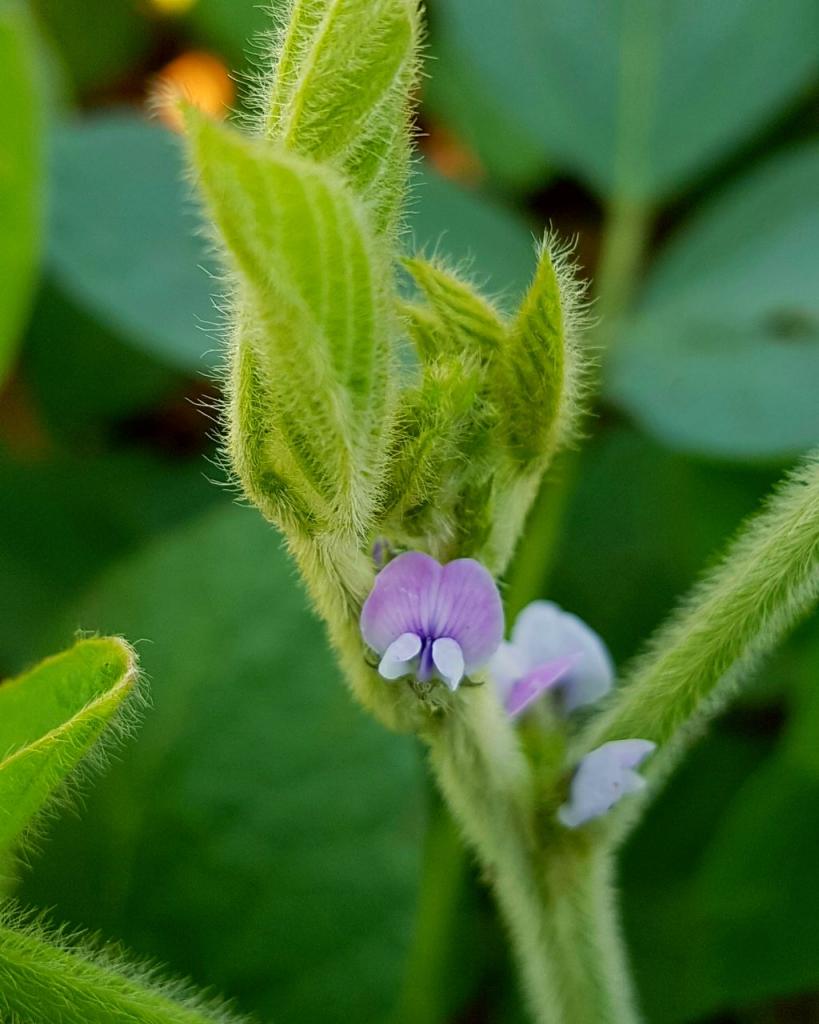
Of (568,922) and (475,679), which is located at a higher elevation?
(475,679)

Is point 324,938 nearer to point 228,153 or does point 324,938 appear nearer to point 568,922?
point 568,922

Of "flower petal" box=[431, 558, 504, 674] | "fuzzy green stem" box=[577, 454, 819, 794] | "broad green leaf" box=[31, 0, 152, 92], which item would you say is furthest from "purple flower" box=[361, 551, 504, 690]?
"broad green leaf" box=[31, 0, 152, 92]

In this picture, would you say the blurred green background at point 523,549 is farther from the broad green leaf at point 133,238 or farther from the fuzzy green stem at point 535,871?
the fuzzy green stem at point 535,871

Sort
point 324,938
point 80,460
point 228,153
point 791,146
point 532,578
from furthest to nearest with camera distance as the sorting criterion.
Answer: point 791,146
point 80,460
point 532,578
point 324,938
point 228,153

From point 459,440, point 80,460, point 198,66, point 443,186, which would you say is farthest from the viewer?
point 198,66

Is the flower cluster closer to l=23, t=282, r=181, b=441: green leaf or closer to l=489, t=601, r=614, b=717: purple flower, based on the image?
l=489, t=601, r=614, b=717: purple flower

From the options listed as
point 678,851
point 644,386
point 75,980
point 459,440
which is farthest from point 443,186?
point 75,980

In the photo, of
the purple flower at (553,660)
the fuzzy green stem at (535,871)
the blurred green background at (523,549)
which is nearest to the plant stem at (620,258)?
the blurred green background at (523,549)

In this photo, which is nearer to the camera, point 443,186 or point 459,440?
point 459,440
